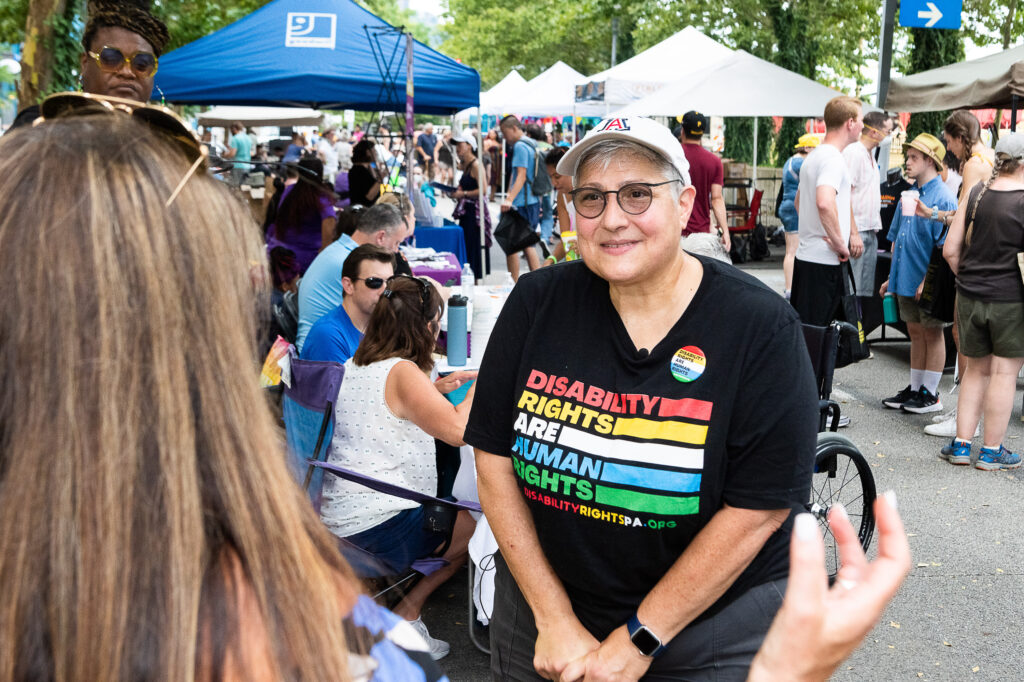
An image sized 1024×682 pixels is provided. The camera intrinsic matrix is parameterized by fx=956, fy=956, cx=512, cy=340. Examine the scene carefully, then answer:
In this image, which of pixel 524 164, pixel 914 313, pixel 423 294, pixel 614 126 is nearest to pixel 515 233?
pixel 524 164

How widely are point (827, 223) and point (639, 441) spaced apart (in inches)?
189

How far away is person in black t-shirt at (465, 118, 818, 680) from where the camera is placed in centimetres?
195

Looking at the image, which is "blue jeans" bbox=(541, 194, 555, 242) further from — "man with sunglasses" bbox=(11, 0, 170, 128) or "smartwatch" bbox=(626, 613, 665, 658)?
"smartwatch" bbox=(626, 613, 665, 658)

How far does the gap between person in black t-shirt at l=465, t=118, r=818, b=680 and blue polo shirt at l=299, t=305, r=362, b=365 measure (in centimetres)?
251

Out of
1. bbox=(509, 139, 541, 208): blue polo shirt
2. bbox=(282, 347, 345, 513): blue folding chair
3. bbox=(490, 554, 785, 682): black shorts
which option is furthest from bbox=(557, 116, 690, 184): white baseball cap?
bbox=(509, 139, 541, 208): blue polo shirt

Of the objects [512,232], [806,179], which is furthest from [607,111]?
[806,179]

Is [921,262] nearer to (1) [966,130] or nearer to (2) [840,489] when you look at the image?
(1) [966,130]

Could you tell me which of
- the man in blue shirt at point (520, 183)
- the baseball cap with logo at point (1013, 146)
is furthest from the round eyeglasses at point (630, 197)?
the man in blue shirt at point (520, 183)

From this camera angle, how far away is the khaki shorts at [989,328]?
5.62m

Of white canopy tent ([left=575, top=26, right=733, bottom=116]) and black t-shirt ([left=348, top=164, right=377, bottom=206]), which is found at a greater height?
white canopy tent ([left=575, top=26, right=733, bottom=116])

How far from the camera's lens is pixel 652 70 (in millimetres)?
16609

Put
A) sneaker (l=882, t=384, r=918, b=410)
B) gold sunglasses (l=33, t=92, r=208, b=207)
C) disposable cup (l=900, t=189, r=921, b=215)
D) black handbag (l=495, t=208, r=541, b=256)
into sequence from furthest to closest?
black handbag (l=495, t=208, r=541, b=256), sneaker (l=882, t=384, r=918, b=410), disposable cup (l=900, t=189, r=921, b=215), gold sunglasses (l=33, t=92, r=208, b=207)

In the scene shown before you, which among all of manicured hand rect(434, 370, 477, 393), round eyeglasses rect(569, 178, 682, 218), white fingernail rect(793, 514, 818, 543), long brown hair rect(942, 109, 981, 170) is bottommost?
manicured hand rect(434, 370, 477, 393)

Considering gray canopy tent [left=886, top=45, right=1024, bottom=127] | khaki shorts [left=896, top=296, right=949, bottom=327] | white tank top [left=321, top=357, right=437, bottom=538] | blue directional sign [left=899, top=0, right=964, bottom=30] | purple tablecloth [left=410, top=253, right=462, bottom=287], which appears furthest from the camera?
blue directional sign [left=899, top=0, right=964, bottom=30]
